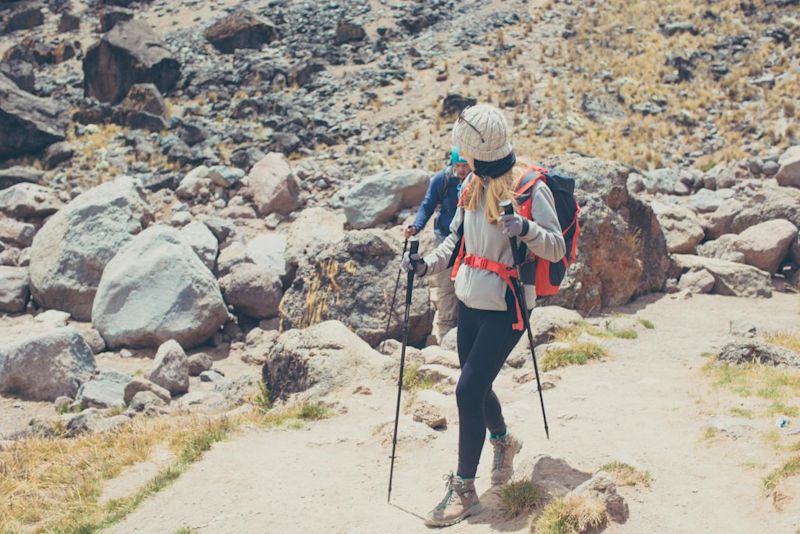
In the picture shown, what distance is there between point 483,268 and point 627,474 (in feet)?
5.14

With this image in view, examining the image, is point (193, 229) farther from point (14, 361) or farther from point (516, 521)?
point (516, 521)

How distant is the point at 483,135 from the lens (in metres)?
4.86

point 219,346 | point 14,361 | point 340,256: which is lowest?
point 219,346

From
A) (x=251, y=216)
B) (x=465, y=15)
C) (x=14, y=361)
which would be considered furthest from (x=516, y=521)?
(x=465, y=15)

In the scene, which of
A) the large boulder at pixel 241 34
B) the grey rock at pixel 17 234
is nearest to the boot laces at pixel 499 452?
the grey rock at pixel 17 234

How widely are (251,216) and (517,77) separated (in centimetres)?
1279

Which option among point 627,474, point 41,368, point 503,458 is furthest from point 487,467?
point 41,368

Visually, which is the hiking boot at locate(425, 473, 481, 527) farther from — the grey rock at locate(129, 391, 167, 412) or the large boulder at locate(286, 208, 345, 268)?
the large boulder at locate(286, 208, 345, 268)

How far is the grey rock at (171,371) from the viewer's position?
40.3 ft

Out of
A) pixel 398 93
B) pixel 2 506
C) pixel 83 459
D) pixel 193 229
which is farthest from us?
pixel 398 93

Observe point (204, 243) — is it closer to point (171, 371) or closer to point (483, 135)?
point (171, 371)

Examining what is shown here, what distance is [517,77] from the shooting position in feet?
98.4

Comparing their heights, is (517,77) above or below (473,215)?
below

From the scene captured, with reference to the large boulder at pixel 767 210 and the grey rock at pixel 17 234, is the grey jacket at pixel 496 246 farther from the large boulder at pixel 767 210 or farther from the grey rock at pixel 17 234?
the grey rock at pixel 17 234
